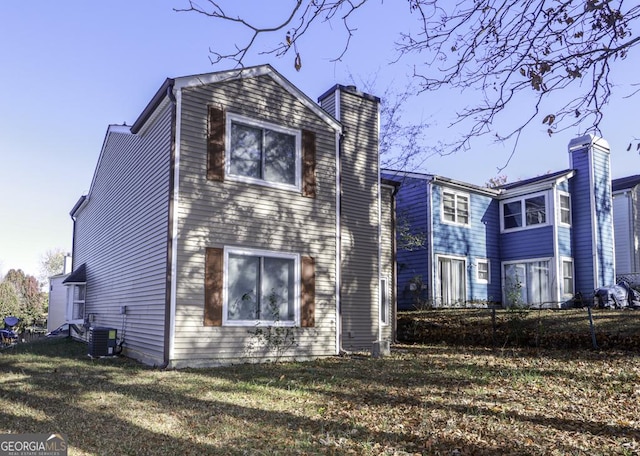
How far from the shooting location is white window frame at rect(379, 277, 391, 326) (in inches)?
592

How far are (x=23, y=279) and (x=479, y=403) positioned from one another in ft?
172

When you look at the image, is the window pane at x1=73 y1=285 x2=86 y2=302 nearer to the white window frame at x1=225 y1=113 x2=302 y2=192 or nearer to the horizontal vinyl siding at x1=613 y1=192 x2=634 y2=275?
the white window frame at x1=225 y1=113 x2=302 y2=192

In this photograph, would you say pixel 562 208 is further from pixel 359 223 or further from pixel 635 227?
pixel 359 223

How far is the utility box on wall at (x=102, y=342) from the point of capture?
11383 mm

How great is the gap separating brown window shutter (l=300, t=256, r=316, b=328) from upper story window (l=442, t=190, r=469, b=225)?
31.6 ft

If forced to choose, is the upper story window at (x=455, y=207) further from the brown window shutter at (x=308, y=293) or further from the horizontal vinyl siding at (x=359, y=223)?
the brown window shutter at (x=308, y=293)

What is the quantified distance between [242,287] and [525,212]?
14.5 m

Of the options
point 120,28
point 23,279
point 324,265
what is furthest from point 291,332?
point 23,279

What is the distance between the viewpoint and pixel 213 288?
10.1 m

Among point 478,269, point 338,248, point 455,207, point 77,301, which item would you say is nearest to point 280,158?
point 338,248

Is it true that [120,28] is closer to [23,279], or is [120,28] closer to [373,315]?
[373,315]

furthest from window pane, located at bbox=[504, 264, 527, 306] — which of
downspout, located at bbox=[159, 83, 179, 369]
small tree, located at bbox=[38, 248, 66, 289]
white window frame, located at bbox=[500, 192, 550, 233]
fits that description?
small tree, located at bbox=[38, 248, 66, 289]

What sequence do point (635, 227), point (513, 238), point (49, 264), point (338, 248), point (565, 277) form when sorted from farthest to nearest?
point (49, 264) < point (635, 227) < point (513, 238) < point (565, 277) < point (338, 248)

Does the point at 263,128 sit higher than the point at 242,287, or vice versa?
the point at 263,128
